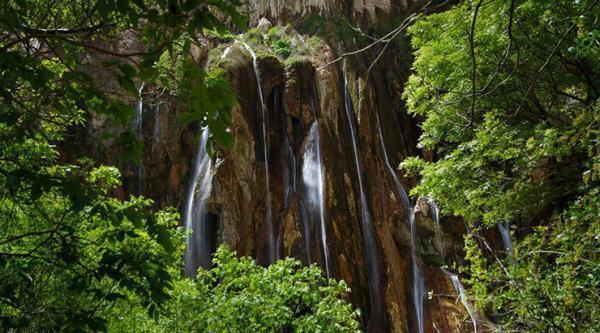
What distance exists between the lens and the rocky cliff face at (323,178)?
13883 millimetres

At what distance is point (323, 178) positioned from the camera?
14867mm

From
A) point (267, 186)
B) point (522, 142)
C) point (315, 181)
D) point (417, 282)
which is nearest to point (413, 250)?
point (417, 282)

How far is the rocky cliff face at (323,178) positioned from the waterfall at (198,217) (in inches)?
12.0

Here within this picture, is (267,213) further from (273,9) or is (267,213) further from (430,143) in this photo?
(273,9)

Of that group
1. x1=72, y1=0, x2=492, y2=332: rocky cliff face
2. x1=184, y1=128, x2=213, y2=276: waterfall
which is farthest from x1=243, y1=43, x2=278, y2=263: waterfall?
x1=184, y1=128, x2=213, y2=276: waterfall

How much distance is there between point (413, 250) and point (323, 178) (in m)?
4.12

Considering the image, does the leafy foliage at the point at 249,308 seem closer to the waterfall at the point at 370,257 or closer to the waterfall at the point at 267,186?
the waterfall at the point at 267,186

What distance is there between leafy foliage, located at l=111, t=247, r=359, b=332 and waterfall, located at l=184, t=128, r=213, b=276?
6772mm

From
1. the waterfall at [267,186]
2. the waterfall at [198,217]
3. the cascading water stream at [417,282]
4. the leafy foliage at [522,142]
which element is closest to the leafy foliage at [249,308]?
the leafy foliage at [522,142]

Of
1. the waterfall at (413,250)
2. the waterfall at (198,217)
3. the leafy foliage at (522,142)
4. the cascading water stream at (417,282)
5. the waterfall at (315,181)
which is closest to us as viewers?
the leafy foliage at (522,142)

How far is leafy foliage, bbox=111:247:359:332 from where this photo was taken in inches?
231

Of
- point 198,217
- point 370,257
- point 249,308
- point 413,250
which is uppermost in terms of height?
point 198,217

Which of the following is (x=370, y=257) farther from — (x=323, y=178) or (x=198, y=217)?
(x=198, y=217)

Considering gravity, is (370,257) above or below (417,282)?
above
